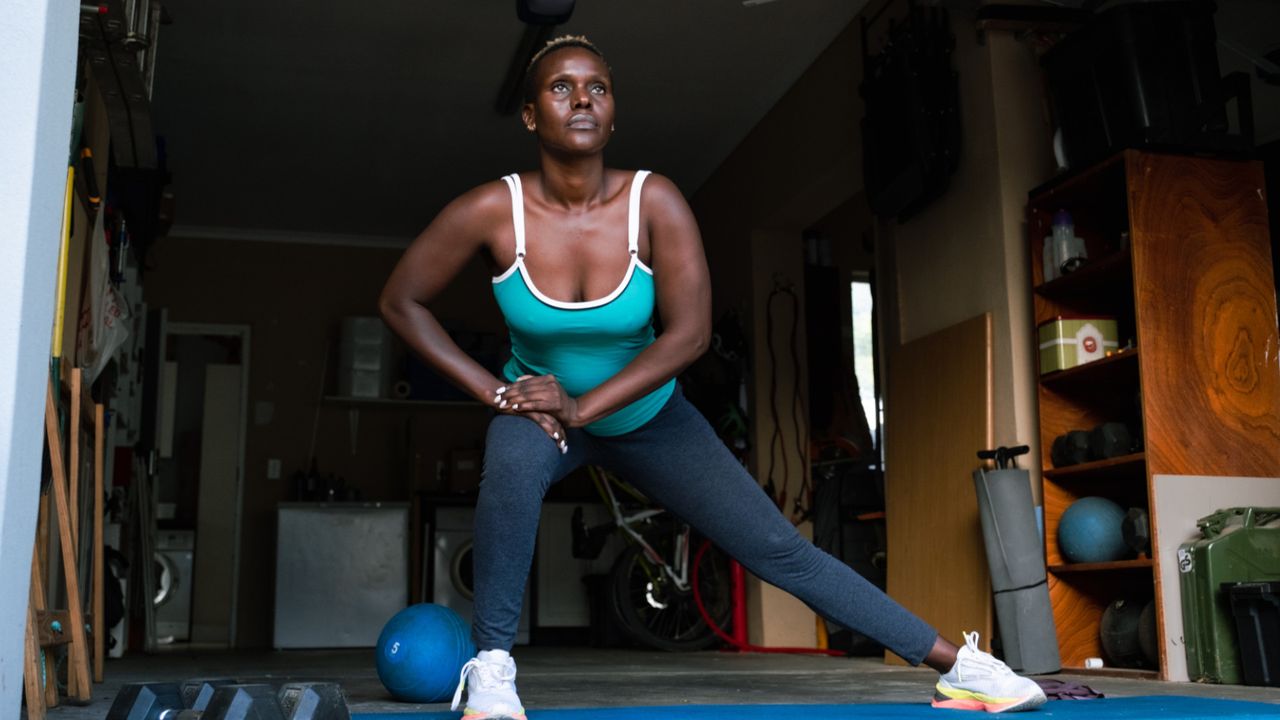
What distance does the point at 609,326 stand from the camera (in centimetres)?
226

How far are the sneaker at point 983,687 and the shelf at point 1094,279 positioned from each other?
1.97 meters

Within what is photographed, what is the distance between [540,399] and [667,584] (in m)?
4.50

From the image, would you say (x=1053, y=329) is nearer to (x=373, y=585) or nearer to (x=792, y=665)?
(x=792, y=665)

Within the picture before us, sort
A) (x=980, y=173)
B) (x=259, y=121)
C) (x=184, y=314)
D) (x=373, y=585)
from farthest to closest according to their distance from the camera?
(x=184, y=314) → (x=373, y=585) → (x=259, y=121) → (x=980, y=173)

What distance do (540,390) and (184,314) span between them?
787cm

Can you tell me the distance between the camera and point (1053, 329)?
4.18 metres

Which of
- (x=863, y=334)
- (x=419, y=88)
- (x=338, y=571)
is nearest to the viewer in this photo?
(x=419, y=88)

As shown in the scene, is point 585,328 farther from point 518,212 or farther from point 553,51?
point 553,51

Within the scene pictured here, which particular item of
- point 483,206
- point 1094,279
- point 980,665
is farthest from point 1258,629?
point 483,206

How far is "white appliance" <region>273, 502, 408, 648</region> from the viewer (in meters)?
8.09

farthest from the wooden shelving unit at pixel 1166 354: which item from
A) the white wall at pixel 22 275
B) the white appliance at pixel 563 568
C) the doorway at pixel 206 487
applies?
the doorway at pixel 206 487

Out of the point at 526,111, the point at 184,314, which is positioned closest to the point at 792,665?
the point at 526,111

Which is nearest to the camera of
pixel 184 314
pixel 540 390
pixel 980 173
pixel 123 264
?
pixel 540 390

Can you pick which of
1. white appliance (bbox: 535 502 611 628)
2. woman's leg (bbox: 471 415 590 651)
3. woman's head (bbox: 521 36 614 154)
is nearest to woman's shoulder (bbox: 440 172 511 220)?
woman's head (bbox: 521 36 614 154)
